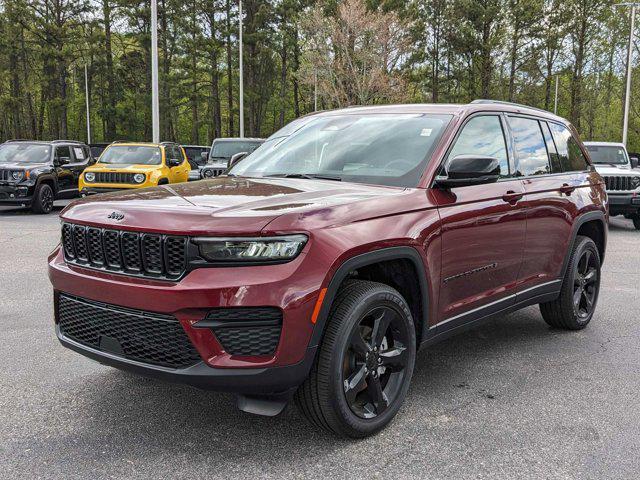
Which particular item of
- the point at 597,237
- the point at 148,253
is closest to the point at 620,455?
the point at 148,253

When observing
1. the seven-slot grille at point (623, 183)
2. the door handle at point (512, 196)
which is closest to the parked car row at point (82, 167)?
the seven-slot grille at point (623, 183)

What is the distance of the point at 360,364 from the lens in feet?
10.6

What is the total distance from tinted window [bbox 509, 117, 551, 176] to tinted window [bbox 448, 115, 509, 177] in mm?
181

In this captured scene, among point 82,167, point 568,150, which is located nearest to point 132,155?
point 82,167

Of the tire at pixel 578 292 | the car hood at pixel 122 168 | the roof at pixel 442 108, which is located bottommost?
the tire at pixel 578 292

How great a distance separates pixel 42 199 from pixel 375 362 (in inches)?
547

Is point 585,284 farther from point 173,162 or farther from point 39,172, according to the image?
point 39,172

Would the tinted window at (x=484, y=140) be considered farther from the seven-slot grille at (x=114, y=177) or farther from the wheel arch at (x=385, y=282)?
the seven-slot grille at (x=114, y=177)

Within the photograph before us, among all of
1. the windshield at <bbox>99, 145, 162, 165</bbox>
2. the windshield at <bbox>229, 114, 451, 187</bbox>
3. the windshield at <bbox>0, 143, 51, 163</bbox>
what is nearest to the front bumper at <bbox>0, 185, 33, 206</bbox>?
the windshield at <bbox>0, 143, 51, 163</bbox>

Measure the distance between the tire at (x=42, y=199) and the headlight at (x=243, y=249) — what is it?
1374cm

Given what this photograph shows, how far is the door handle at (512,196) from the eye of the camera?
13.9 ft

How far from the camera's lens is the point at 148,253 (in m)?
2.94

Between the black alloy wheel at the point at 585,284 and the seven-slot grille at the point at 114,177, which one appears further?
the seven-slot grille at the point at 114,177

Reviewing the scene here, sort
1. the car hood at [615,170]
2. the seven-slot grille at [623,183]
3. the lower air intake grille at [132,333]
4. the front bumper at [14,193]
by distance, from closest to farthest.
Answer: the lower air intake grille at [132,333], the seven-slot grille at [623,183], the car hood at [615,170], the front bumper at [14,193]
